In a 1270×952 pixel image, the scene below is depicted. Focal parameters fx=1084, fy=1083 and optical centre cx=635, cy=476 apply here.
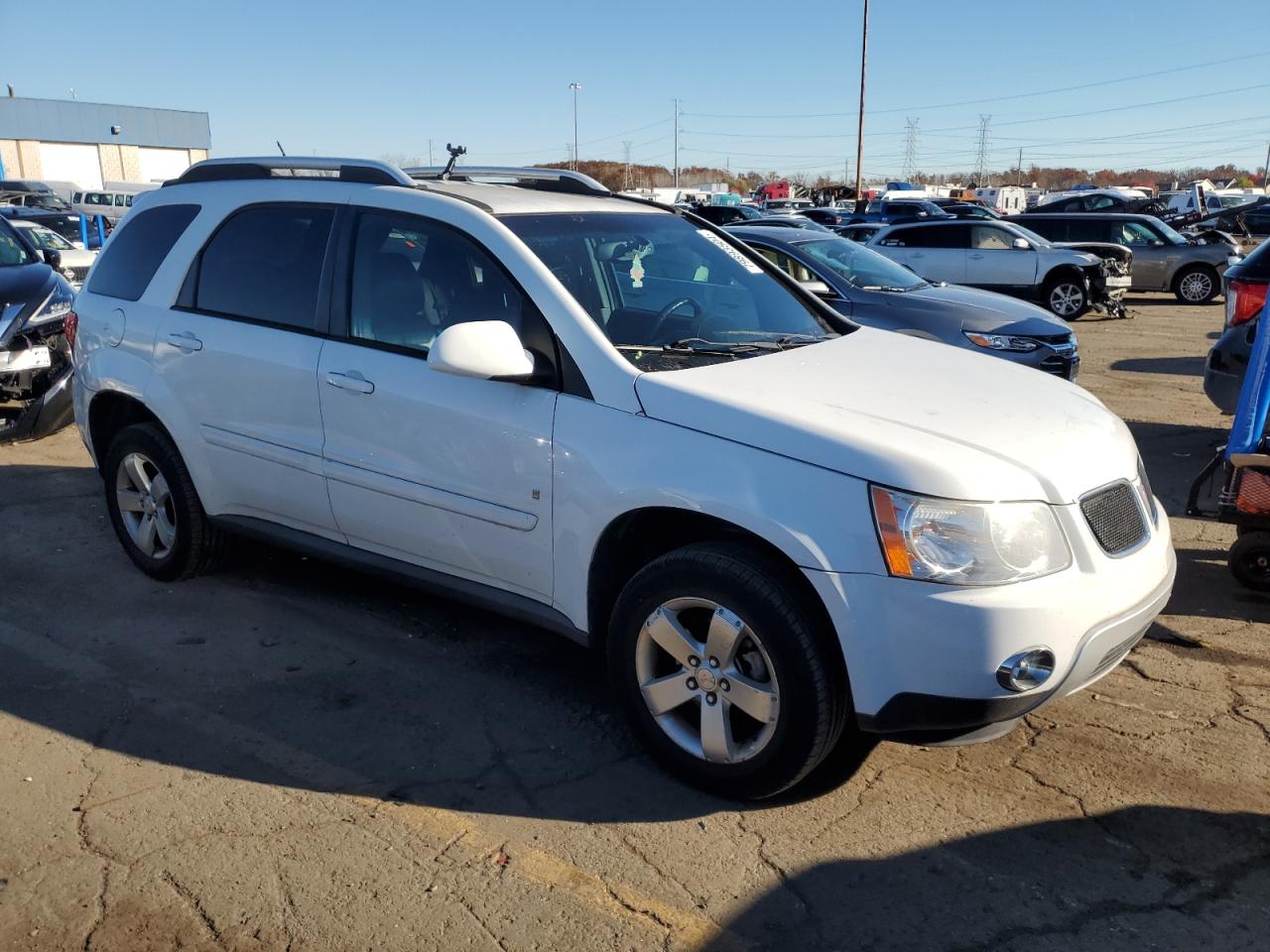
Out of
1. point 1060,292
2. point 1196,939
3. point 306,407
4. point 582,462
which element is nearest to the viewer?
point 1196,939

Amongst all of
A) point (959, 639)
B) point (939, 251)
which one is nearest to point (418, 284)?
point (959, 639)

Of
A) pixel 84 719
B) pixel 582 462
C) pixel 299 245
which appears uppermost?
pixel 299 245

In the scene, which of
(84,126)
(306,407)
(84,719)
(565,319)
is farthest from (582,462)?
(84,126)

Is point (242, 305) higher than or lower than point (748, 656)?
higher

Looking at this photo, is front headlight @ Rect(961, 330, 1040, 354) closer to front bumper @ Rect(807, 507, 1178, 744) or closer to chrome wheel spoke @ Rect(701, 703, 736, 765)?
front bumper @ Rect(807, 507, 1178, 744)

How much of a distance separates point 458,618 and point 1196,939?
3.05 metres

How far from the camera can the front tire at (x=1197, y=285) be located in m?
19.0

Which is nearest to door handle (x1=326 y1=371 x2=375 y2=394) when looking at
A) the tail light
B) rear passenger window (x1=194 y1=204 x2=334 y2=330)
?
rear passenger window (x1=194 y1=204 x2=334 y2=330)

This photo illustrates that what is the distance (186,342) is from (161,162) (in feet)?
236

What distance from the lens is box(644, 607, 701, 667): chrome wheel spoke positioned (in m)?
3.29

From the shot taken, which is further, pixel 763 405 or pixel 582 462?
pixel 582 462

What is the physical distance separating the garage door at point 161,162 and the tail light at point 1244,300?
70251 millimetres

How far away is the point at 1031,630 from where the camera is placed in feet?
9.47

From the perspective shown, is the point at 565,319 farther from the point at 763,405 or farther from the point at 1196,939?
the point at 1196,939
